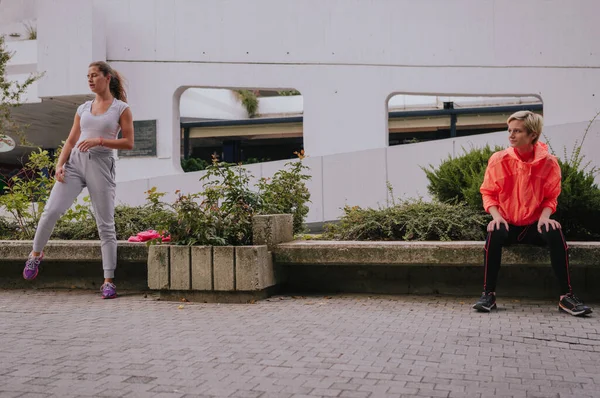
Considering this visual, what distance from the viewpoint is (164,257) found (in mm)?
6176

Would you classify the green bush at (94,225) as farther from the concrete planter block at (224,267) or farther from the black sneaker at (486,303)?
the black sneaker at (486,303)

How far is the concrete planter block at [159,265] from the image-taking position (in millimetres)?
6176

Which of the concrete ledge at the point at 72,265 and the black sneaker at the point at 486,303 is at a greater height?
the concrete ledge at the point at 72,265

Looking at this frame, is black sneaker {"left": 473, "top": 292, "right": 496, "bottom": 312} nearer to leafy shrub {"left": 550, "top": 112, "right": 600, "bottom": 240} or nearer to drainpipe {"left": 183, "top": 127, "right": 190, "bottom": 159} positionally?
leafy shrub {"left": 550, "top": 112, "right": 600, "bottom": 240}

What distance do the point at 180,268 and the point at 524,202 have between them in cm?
302

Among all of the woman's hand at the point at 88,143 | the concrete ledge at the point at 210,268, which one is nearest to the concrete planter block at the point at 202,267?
the concrete ledge at the point at 210,268

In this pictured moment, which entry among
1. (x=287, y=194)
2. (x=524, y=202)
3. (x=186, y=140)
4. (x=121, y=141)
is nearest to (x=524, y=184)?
(x=524, y=202)

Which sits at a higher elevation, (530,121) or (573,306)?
(530,121)

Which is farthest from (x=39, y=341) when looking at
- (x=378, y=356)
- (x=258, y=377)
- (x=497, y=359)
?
(x=497, y=359)

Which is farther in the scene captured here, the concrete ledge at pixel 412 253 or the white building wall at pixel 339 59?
the white building wall at pixel 339 59

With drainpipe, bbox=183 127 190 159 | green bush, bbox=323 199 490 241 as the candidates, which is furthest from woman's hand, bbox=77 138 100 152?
drainpipe, bbox=183 127 190 159

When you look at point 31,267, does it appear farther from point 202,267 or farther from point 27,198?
point 27,198

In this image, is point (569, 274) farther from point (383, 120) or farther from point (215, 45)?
point (215, 45)

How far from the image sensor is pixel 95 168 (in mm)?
6262
